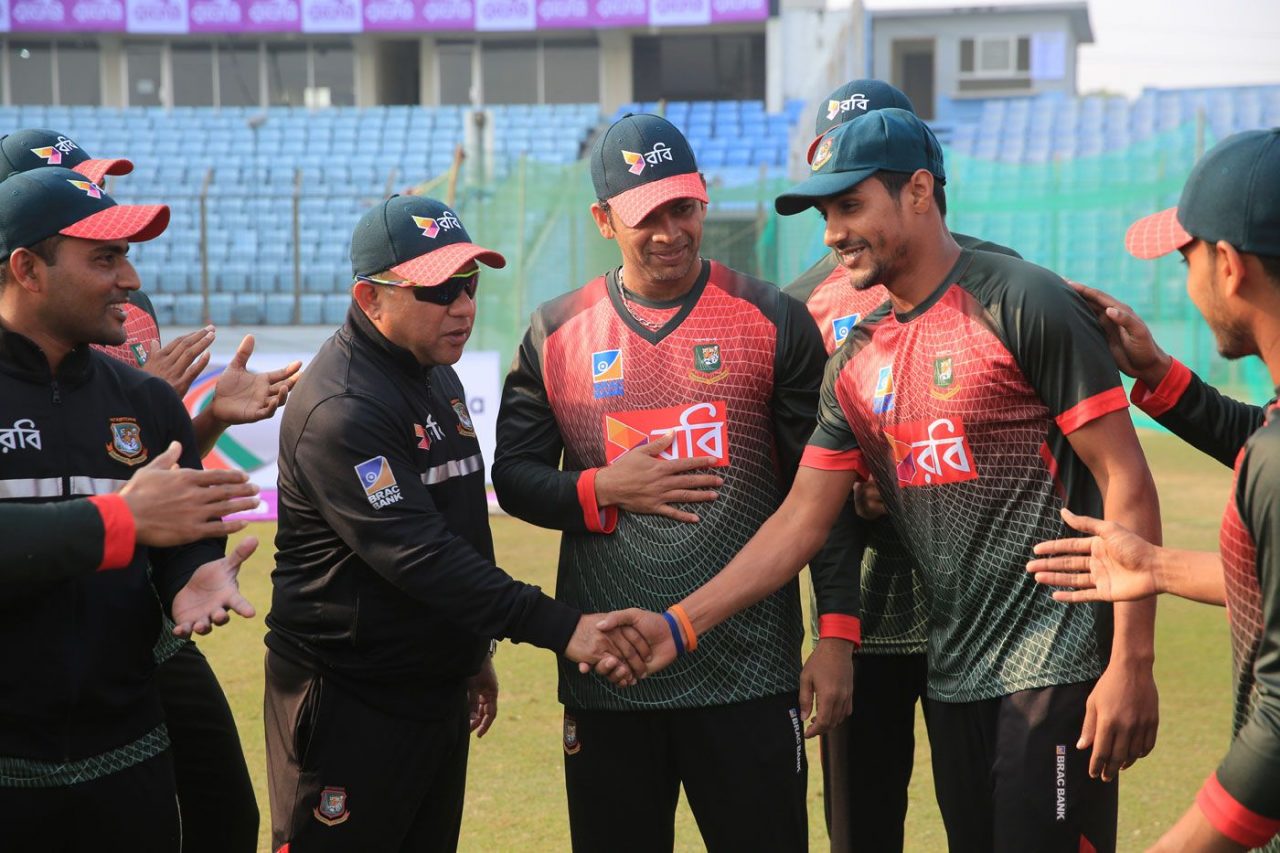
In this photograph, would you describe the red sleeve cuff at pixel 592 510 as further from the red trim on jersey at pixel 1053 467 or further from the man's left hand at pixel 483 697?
the red trim on jersey at pixel 1053 467

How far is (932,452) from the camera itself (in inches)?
141

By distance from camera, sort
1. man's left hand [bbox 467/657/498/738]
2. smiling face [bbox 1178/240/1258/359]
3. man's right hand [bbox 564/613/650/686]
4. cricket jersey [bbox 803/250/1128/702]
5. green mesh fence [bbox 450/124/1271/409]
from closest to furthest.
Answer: smiling face [bbox 1178/240/1258/359] → cricket jersey [bbox 803/250/1128/702] → man's right hand [bbox 564/613/650/686] → man's left hand [bbox 467/657/498/738] → green mesh fence [bbox 450/124/1271/409]

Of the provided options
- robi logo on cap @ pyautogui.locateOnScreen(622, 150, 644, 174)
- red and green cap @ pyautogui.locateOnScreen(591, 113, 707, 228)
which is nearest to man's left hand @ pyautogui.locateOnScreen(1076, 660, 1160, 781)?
red and green cap @ pyautogui.locateOnScreen(591, 113, 707, 228)

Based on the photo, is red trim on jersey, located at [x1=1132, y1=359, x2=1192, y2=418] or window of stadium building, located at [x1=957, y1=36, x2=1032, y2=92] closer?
red trim on jersey, located at [x1=1132, y1=359, x2=1192, y2=418]

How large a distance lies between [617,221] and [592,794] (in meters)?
1.79

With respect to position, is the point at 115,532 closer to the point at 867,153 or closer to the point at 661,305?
the point at 661,305

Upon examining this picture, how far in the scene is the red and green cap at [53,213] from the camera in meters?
3.36

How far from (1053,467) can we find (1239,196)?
1.12 meters

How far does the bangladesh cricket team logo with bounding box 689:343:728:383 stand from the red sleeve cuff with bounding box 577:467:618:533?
17.0 inches

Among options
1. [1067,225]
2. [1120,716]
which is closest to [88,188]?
[1120,716]

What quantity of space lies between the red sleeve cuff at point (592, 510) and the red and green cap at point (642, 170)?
0.80 meters

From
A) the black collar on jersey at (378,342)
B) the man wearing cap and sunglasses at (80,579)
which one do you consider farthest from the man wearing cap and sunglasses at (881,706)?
the man wearing cap and sunglasses at (80,579)

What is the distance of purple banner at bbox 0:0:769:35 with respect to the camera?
3456cm

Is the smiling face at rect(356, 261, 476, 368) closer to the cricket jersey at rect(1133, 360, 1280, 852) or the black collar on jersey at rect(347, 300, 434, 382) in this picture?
the black collar on jersey at rect(347, 300, 434, 382)
